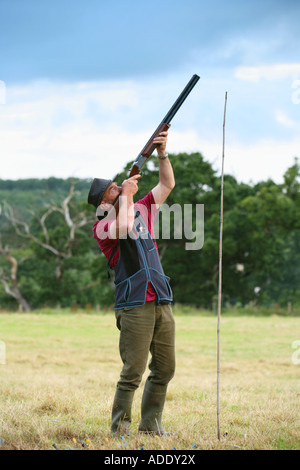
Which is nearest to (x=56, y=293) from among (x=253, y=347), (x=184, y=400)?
(x=253, y=347)

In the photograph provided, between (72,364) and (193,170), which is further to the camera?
(193,170)

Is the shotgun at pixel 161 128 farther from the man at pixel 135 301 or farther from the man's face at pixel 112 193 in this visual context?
the man's face at pixel 112 193

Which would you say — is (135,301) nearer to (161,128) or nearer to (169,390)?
(161,128)

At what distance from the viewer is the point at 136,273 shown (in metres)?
4.57

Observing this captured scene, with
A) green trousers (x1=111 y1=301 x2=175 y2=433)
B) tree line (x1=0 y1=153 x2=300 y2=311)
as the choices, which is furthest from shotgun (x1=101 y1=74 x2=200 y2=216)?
tree line (x1=0 y1=153 x2=300 y2=311)

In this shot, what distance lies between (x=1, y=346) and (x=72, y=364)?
3.00m

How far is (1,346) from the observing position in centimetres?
1440

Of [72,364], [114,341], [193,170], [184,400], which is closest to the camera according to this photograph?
[184,400]

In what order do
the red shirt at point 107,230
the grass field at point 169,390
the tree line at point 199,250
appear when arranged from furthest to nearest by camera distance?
the tree line at point 199,250 → the red shirt at point 107,230 → the grass field at point 169,390

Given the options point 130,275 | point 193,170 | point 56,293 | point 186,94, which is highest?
point 193,170

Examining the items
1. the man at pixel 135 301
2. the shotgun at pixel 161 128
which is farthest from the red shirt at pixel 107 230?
the shotgun at pixel 161 128

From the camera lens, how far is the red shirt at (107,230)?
15.1ft
